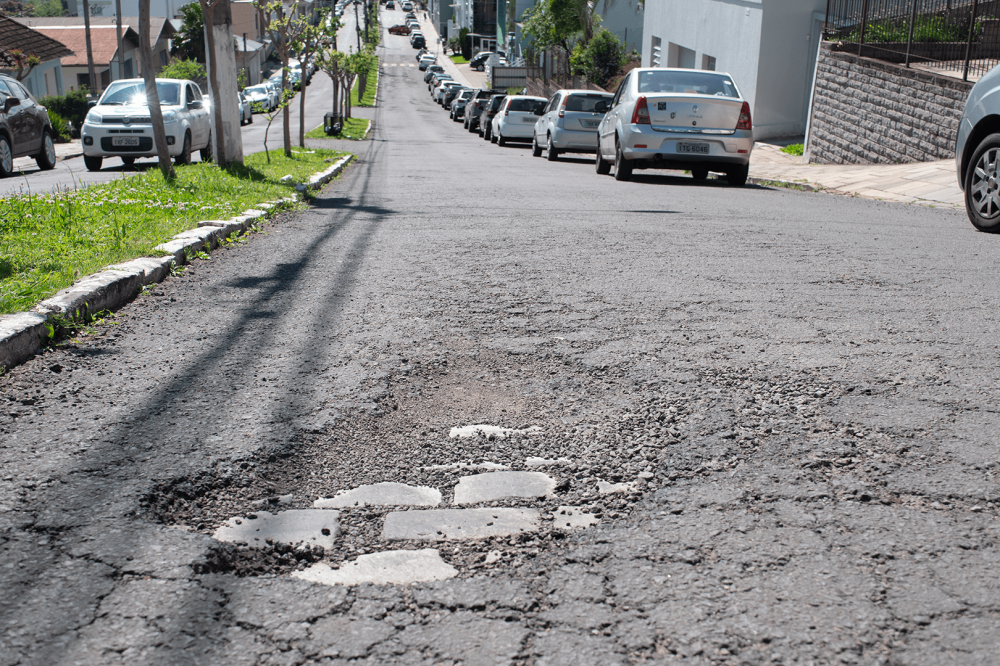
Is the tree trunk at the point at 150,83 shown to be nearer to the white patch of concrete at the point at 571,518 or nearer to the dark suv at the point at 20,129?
the dark suv at the point at 20,129

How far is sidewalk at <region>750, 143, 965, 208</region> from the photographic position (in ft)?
36.6

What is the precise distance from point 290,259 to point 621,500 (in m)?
4.44

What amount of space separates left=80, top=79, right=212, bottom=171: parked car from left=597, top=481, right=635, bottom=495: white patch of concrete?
1445 cm

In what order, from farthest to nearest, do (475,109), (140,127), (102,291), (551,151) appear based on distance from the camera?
(475,109), (551,151), (140,127), (102,291)

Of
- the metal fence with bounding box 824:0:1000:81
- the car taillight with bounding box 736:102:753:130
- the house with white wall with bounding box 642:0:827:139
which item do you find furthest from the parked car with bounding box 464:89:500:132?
the car taillight with bounding box 736:102:753:130

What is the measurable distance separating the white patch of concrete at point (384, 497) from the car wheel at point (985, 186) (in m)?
6.58

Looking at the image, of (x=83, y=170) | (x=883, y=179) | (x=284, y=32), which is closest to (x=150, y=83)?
(x=83, y=170)

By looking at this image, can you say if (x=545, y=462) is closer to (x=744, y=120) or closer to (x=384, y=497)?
(x=384, y=497)

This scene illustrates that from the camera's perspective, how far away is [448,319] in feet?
15.7

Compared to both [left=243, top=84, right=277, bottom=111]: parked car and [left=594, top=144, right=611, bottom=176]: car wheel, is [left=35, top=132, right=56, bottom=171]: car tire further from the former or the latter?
[left=243, top=84, right=277, bottom=111]: parked car

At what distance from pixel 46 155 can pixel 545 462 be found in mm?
16597

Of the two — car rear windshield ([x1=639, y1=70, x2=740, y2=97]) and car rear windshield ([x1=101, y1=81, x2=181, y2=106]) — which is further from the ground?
car rear windshield ([x1=639, y1=70, x2=740, y2=97])

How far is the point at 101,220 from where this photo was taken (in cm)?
716

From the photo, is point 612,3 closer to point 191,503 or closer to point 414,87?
point 414,87
